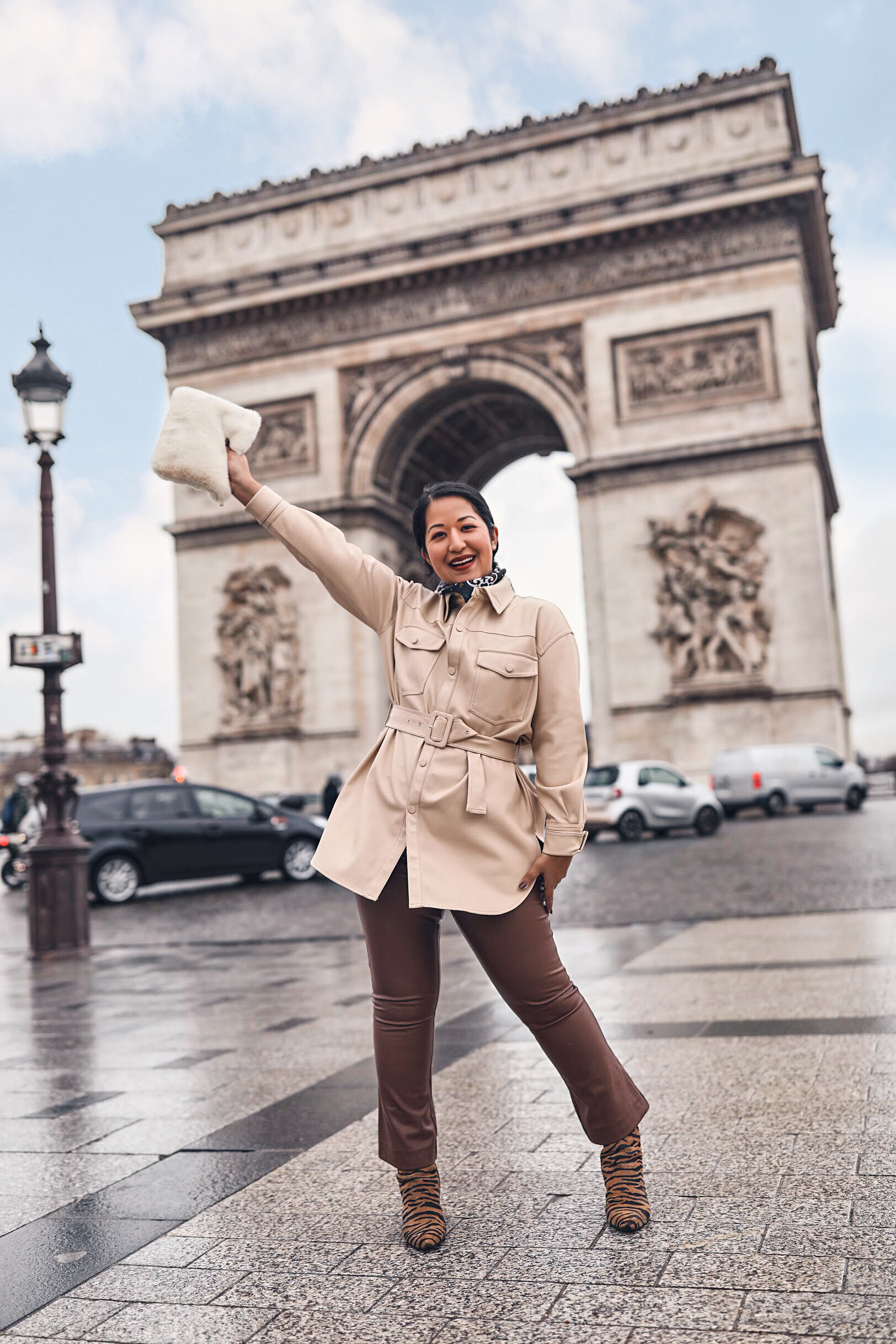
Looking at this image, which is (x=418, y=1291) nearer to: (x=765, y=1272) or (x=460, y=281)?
(x=765, y=1272)

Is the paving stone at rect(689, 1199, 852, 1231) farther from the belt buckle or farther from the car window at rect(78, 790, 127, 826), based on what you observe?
the car window at rect(78, 790, 127, 826)

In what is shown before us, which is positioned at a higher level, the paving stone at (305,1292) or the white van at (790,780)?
the white van at (790,780)

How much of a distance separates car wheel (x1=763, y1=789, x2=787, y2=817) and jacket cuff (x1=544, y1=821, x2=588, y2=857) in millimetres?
20832

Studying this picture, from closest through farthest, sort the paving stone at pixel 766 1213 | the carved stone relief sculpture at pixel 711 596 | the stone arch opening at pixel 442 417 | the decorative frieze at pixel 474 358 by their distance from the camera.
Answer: the paving stone at pixel 766 1213
the carved stone relief sculpture at pixel 711 596
the decorative frieze at pixel 474 358
the stone arch opening at pixel 442 417

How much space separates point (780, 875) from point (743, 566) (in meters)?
13.8

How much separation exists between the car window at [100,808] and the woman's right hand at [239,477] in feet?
41.8

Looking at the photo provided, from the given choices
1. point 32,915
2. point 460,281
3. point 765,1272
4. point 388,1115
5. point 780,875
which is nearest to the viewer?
point 765,1272

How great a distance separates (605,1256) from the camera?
9.16 ft

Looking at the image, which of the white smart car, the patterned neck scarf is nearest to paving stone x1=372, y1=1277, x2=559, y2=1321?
the patterned neck scarf

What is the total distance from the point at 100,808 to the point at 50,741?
15.7ft

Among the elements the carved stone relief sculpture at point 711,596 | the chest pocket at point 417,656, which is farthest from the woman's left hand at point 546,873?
the carved stone relief sculpture at point 711,596

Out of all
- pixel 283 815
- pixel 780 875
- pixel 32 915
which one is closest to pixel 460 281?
pixel 283 815

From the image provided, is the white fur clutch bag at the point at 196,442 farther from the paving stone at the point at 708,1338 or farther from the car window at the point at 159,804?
the car window at the point at 159,804

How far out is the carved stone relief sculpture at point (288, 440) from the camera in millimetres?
29531
